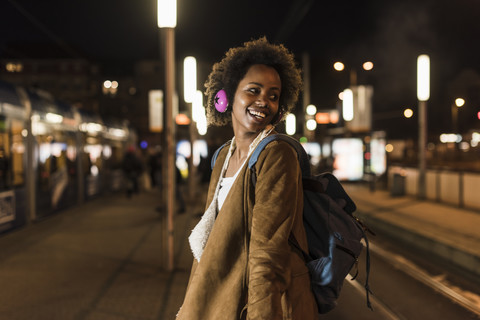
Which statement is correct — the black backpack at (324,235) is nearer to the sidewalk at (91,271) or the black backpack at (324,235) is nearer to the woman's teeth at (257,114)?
the woman's teeth at (257,114)

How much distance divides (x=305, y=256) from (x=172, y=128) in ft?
17.6

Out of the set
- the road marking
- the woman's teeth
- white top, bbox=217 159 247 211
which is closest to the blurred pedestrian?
the road marking

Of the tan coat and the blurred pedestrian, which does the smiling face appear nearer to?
the tan coat

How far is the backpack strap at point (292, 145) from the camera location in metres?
1.80

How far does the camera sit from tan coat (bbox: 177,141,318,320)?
5.42ft

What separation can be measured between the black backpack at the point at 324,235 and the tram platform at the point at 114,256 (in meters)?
3.22

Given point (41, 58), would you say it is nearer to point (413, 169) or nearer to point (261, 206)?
point (413, 169)

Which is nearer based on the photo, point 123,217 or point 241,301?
point 241,301

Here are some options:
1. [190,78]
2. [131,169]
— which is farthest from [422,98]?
[131,169]

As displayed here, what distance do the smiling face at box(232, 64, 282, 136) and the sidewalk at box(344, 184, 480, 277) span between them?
19.9ft

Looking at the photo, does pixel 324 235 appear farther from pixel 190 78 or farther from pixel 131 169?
pixel 131 169

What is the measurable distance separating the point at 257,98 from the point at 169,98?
491 cm

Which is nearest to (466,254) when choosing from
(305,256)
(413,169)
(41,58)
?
(305,256)

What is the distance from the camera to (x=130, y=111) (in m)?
68.4
